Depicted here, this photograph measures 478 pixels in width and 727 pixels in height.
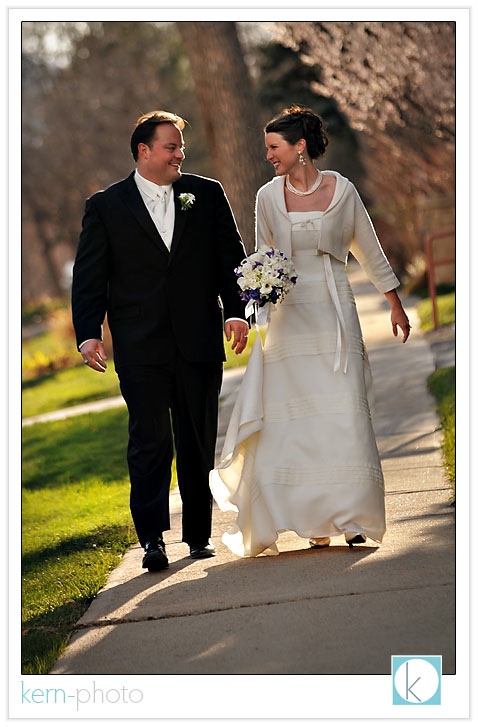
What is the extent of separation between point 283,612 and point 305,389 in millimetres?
1322

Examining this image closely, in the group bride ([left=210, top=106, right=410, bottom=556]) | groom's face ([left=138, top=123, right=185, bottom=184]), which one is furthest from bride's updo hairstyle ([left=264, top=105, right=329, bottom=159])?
groom's face ([left=138, top=123, right=185, bottom=184])

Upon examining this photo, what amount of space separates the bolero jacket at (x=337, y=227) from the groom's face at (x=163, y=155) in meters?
0.45

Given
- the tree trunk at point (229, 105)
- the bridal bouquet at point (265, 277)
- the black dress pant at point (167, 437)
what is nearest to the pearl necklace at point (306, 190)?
the bridal bouquet at point (265, 277)

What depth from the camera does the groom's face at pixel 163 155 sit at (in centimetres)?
598

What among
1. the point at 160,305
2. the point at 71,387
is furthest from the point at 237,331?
the point at 71,387

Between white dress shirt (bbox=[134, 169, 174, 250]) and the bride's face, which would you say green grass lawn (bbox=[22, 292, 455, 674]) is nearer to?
white dress shirt (bbox=[134, 169, 174, 250])

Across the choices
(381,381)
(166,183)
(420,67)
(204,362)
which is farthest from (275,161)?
(420,67)

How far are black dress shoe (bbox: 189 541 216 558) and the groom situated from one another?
0.02 meters

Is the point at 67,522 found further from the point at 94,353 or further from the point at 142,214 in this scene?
the point at 142,214

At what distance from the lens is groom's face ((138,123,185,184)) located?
598cm

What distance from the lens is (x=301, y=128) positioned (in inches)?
234

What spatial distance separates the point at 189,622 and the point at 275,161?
2.26m
